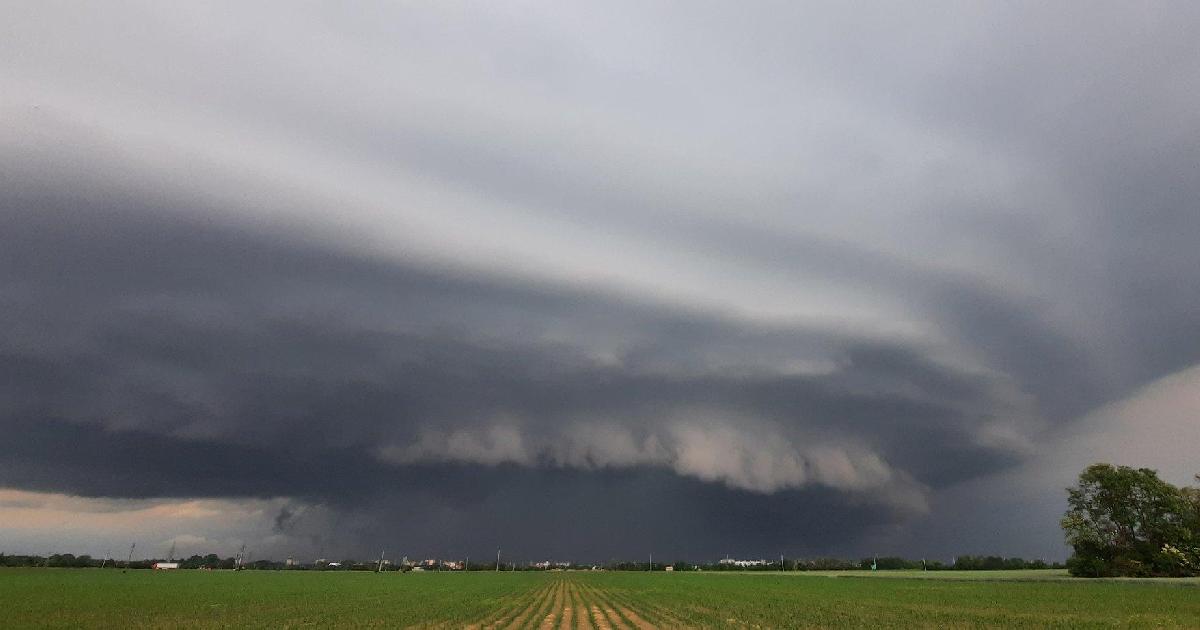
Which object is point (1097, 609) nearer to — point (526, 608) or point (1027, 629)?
point (1027, 629)

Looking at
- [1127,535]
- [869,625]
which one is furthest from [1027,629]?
[1127,535]

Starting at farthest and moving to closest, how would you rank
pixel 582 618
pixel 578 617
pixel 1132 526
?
pixel 1132 526, pixel 578 617, pixel 582 618

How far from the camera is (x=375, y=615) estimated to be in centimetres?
5675

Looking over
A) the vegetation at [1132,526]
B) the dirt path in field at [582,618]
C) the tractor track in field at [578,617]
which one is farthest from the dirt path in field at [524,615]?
the vegetation at [1132,526]

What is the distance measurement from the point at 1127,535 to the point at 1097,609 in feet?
261

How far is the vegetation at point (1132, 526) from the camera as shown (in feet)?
356

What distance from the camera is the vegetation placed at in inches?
4274

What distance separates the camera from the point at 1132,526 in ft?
373

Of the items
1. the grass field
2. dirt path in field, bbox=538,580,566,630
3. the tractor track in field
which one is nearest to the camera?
the grass field

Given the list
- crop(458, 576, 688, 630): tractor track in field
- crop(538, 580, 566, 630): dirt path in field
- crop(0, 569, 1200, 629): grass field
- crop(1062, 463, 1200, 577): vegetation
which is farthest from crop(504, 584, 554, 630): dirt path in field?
crop(1062, 463, 1200, 577): vegetation

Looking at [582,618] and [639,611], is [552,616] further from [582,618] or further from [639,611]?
[639,611]

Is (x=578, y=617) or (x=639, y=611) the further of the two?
(x=639, y=611)

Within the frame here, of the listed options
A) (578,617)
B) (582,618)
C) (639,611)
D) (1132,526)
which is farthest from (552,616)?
(1132,526)

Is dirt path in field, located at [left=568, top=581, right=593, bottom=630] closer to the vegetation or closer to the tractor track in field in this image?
the tractor track in field
